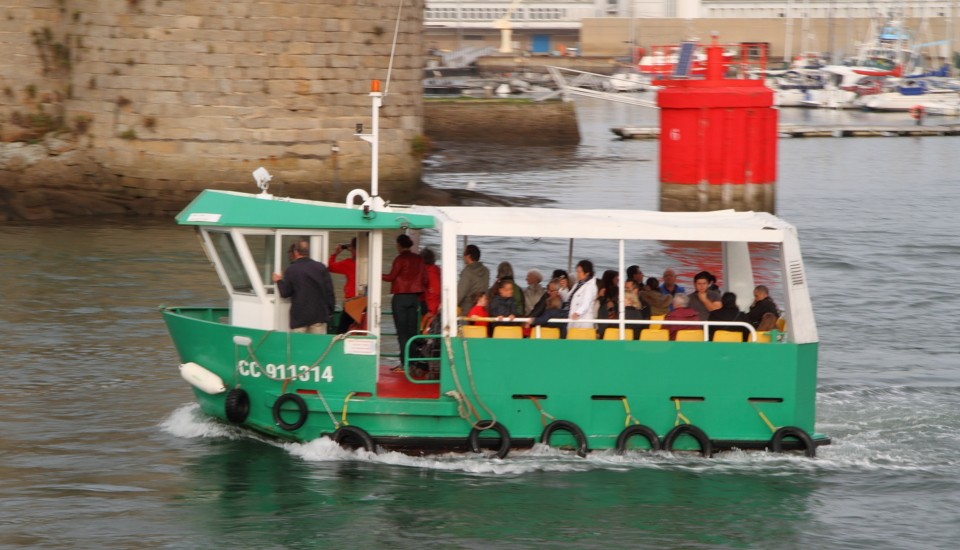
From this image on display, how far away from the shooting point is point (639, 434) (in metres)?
12.9

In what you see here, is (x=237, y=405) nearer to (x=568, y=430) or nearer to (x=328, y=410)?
(x=328, y=410)

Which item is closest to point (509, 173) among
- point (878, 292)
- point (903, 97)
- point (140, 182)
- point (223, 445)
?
point (140, 182)

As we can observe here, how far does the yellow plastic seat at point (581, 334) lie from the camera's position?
12.9m

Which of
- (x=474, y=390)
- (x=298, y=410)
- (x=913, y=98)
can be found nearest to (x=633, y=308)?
(x=474, y=390)

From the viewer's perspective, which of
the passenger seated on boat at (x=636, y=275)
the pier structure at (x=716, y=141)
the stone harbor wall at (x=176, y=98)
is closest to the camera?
the passenger seated on boat at (x=636, y=275)

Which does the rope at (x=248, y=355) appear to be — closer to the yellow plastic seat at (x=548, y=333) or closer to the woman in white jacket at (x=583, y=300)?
the yellow plastic seat at (x=548, y=333)

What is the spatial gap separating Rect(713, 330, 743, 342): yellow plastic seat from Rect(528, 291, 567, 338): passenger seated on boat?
4.63 ft

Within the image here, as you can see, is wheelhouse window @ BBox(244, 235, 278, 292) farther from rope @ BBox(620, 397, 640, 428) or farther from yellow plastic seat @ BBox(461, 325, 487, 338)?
rope @ BBox(620, 397, 640, 428)

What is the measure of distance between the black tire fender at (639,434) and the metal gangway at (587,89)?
31022 mm

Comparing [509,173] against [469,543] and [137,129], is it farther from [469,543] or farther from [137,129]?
[469,543]

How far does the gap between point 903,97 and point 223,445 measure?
65.1 m

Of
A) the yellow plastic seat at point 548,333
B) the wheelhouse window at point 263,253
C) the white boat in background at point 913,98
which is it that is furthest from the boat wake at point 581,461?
the white boat in background at point 913,98

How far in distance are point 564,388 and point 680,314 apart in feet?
4.53

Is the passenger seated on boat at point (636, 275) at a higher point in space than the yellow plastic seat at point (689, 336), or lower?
higher
